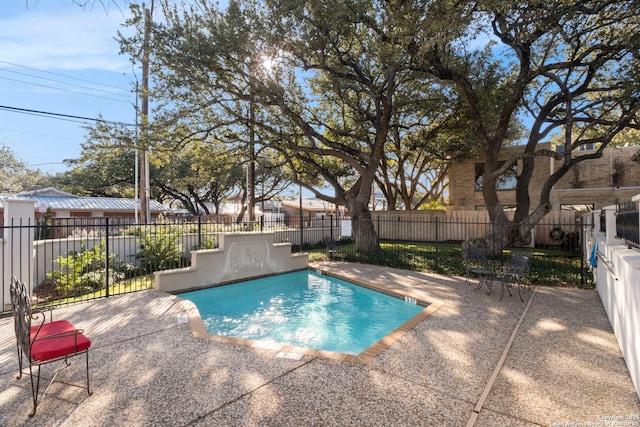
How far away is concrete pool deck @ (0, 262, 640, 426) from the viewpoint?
8.89ft

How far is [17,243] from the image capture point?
235 inches

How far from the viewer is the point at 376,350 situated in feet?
13.4

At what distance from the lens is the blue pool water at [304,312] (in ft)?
18.7

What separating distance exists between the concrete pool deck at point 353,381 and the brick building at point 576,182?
589 inches

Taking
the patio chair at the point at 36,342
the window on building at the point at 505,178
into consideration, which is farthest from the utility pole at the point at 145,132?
the window on building at the point at 505,178

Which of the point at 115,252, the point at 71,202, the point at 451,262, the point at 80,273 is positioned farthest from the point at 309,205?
the point at 80,273

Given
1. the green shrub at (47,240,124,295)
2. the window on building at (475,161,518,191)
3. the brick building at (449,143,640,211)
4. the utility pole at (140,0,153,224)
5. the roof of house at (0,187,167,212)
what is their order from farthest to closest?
1. the roof of house at (0,187,167,212)
2. the window on building at (475,161,518,191)
3. the brick building at (449,143,640,211)
4. the utility pole at (140,0,153,224)
5. the green shrub at (47,240,124,295)

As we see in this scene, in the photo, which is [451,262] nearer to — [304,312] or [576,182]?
[304,312]

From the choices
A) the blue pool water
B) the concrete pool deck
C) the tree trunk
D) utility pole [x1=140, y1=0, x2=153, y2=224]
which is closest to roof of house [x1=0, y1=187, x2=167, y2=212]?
utility pole [x1=140, y1=0, x2=153, y2=224]

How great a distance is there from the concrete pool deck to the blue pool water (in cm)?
119

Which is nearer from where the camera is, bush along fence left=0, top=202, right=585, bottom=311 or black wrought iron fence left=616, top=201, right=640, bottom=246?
black wrought iron fence left=616, top=201, right=640, bottom=246

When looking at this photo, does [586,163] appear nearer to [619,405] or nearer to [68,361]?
[619,405]

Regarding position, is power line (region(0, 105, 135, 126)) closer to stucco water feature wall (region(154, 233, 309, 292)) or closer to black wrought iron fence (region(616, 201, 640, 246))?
stucco water feature wall (region(154, 233, 309, 292))

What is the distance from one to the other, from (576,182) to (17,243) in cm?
2280
